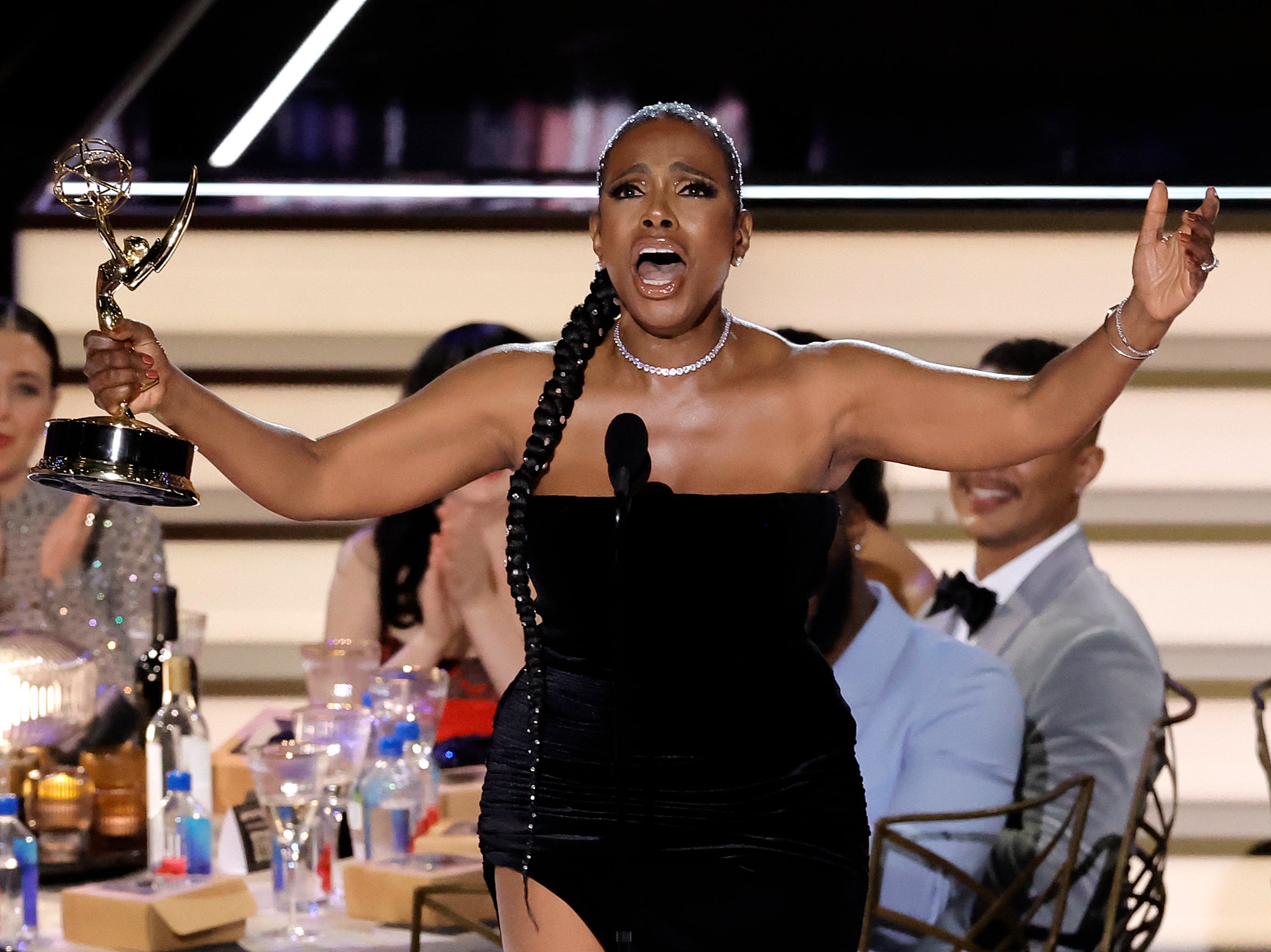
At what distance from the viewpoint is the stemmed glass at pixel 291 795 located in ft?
5.97

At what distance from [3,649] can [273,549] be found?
210 centimetres

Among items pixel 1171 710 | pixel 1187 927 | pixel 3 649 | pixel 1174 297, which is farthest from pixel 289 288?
pixel 1174 297

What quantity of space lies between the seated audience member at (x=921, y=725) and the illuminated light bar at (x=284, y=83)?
2.43 metres

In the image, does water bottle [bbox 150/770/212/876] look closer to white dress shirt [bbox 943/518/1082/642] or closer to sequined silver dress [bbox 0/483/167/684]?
sequined silver dress [bbox 0/483/167/684]

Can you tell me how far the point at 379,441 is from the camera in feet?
5.35

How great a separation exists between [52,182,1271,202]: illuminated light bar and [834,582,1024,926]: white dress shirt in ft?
5.77

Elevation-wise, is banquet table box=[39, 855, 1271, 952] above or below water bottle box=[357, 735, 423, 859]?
below

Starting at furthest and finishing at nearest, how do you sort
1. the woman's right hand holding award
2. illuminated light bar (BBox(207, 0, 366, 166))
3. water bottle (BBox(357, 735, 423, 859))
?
illuminated light bar (BBox(207, 0, 366, 166))
water bottle (BBox(357, 735, 423, 859))
the woman's right hand holding award

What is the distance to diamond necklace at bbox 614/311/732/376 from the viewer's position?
158 cm

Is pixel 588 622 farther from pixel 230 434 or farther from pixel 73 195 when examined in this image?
pixel 73 195

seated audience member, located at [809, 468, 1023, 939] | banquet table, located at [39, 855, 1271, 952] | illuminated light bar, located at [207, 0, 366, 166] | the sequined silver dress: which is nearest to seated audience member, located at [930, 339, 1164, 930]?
seated audience member, located at [809, 468, 1023, 939]

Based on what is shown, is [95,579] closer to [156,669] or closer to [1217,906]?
[156,669]

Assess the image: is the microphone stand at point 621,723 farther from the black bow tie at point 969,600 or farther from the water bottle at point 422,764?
the black bow tie at point 969,600

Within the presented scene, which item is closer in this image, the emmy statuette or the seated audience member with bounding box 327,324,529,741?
the emmy statuette
